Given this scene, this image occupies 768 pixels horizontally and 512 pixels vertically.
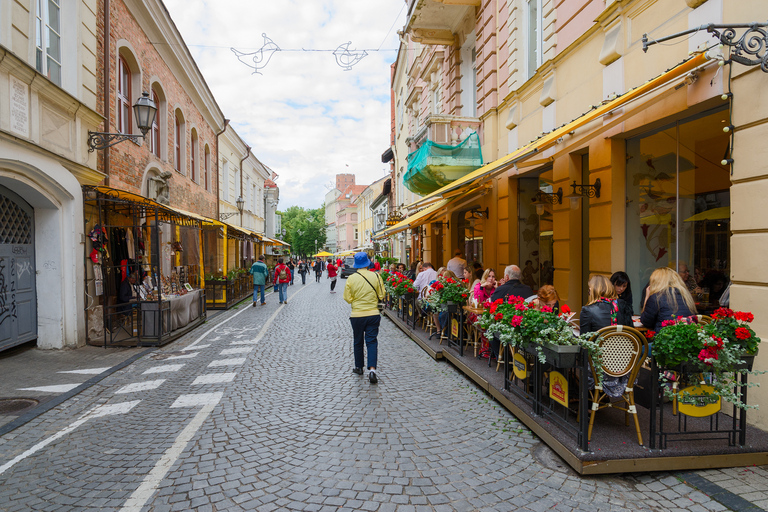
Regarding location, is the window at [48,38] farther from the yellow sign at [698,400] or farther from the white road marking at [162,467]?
the yellow sign at [698,400]

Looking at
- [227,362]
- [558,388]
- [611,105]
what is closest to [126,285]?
[227,362]

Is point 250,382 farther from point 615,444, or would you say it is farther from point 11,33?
point 11,33

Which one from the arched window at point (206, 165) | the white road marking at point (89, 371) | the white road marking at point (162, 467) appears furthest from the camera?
the arched window at point (206, 165)

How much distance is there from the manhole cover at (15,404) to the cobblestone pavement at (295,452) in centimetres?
45

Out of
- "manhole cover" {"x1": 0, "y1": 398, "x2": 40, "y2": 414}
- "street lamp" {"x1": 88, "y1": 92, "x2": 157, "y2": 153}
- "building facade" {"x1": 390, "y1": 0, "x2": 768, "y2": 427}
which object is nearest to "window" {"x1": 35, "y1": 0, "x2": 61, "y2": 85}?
"street lamp" {"x1": 88, "y1": 92, "x2": 157, "y2": 153}

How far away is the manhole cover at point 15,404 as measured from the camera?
17.4ft

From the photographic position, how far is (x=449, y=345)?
809cm

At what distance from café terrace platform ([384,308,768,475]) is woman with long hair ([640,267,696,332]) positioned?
60 centimetres

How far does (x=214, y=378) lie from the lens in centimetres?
659

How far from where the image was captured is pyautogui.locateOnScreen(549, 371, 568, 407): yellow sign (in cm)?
404

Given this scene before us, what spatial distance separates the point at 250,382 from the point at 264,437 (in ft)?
6.95

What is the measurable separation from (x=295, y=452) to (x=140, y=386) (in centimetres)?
348

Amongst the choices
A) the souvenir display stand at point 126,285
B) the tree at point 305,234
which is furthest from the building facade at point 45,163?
the tree at point 305,234

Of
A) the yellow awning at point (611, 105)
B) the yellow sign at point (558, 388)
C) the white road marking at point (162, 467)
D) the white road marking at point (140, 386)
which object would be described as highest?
the yellow awning at point (611, 105)
